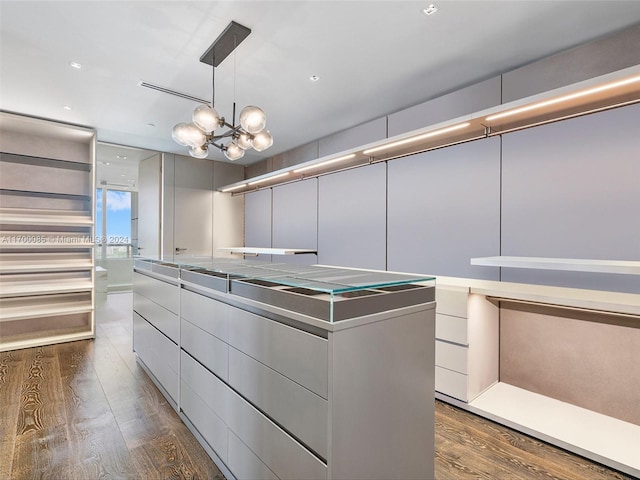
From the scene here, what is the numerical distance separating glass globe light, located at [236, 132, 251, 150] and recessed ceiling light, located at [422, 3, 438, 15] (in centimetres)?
150

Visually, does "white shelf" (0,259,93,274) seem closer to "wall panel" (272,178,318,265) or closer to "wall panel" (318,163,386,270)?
"wall panel" (272,178,318,265)

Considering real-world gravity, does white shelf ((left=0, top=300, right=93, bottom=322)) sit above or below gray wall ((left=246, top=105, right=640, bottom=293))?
below

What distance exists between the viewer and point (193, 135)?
2.51 metres

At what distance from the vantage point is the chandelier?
7.58 ft

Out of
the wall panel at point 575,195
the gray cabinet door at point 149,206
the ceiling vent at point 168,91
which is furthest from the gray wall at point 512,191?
the gray cabinet door at point 149,206

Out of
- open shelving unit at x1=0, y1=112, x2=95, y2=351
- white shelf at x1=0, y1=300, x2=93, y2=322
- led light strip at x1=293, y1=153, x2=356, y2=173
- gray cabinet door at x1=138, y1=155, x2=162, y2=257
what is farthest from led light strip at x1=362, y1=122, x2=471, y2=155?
white shelf at x1=0, y1=300, x2=93, y2=322

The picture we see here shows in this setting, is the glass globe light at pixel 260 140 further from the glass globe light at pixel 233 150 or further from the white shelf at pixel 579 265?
the white shelf at pixel 579 265

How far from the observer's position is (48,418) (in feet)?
8.16

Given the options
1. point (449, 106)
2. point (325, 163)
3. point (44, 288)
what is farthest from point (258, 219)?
point (449, 106)

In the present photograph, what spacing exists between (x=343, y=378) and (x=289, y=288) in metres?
0.49

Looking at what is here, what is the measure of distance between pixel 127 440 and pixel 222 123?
7.51 ft

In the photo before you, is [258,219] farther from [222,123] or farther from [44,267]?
[222,123]

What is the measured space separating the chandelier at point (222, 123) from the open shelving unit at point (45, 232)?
2758 millimetres

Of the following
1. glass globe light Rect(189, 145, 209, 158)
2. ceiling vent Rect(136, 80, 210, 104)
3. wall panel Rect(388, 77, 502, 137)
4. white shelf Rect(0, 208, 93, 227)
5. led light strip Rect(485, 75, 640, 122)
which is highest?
ceiling vent Rect(136, 80, 210, 104)
